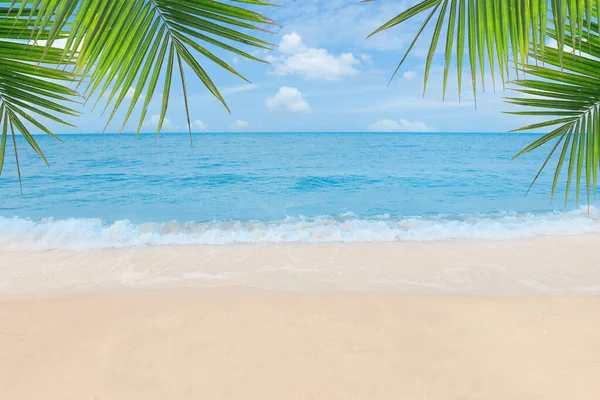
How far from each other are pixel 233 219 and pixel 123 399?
7069 millimetres

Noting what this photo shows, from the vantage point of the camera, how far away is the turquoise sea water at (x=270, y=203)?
302 inches

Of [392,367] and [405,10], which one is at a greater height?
[405,10]

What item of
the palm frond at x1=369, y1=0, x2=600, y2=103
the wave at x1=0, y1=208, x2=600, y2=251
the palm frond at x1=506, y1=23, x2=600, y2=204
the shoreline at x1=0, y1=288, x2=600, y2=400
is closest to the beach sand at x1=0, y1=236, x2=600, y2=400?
the shoreline at x1=0, y1=288, x2=600, y2=400

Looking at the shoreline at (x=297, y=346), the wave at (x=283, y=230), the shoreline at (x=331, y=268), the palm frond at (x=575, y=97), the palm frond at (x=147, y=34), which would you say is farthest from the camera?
the wave at (x=283, y=230)

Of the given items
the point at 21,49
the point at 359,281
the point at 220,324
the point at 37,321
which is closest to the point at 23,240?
the point at 37,321

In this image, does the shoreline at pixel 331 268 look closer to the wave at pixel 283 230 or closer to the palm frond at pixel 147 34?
the wave at pixel 283 230

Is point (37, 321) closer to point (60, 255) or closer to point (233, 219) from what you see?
point (60, 255)

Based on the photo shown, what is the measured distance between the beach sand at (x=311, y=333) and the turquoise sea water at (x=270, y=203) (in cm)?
185

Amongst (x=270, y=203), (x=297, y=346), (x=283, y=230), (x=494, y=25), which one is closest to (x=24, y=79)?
(x=494, y=25)

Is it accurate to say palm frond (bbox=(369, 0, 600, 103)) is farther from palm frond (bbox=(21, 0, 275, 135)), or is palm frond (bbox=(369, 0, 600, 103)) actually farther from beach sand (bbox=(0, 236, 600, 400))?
A: beach sand (bbox=(0, 236, 600, 400))

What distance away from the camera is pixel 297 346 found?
11.5 feet

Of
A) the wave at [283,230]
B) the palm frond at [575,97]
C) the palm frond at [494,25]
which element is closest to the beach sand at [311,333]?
the wave at [283,230]

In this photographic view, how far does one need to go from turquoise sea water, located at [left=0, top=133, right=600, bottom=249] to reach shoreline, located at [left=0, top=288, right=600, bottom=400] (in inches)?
115

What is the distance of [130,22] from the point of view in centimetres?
65
